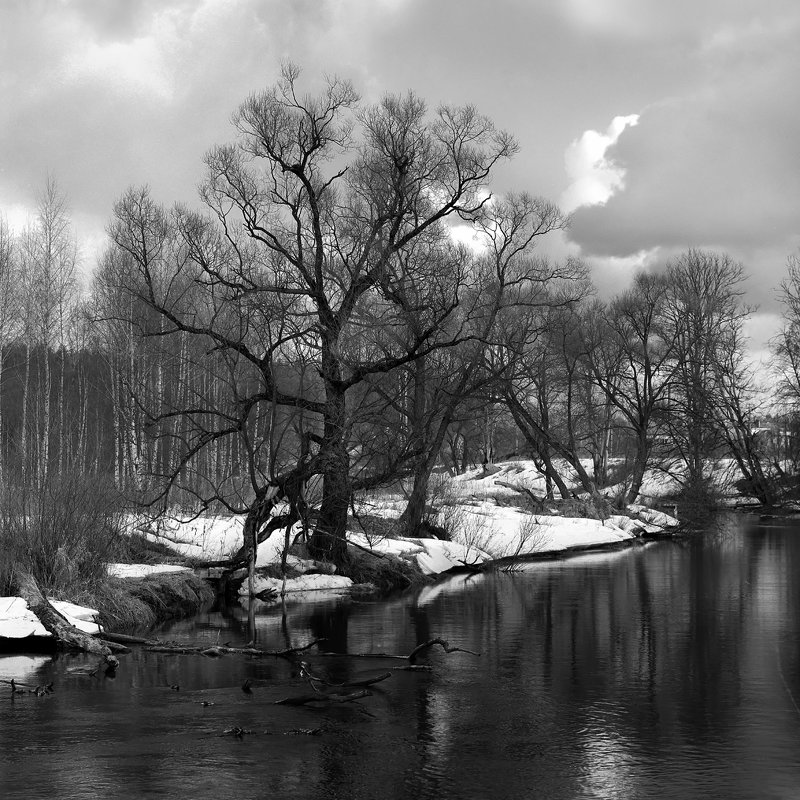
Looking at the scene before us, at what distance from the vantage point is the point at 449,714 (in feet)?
36.3

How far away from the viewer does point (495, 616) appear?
724 inches

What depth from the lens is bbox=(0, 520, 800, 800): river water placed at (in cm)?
868

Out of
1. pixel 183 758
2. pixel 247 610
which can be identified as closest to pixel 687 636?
pixel 247 610

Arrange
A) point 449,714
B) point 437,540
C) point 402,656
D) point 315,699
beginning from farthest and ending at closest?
point 437,540 → point 402,656 → point 315,699 → point 449,714

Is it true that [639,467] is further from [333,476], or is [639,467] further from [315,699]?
[315,699]

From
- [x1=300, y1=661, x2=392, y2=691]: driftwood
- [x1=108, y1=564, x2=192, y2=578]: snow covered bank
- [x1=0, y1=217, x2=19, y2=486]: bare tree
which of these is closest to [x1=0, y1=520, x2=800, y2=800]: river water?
[x1=300, y1=661, x2=392, y2=691]: driftwood

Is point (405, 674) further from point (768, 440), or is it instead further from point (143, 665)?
point (768, 440)

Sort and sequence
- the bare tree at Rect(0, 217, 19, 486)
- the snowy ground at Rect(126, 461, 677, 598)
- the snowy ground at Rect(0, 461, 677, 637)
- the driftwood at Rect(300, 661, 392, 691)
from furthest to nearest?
the bare tree at Rect(0, 217, 19, 486), the snowy ground at Rect(126, 461, 677, 598), the snowy ground at Rect(0, 461, 677, 637), the driftwood at Rect(300, 661, 392, 691)

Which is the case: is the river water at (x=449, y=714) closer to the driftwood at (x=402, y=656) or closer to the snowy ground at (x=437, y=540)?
the driftwood at (x=402, y=656)

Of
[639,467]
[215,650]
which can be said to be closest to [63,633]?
[215,650]

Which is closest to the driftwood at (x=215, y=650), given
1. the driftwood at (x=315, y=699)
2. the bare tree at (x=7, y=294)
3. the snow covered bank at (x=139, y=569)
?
the driftwood at (x=315, y=699)

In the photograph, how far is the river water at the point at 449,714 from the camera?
868 cm

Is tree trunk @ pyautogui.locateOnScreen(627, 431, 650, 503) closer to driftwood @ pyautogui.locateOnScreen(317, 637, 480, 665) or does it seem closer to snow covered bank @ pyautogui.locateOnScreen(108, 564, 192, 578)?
snow covered bank @ pyautogui.locateOnScreen(108, 564, 192, 578)

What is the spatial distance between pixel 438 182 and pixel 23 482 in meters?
13.8
